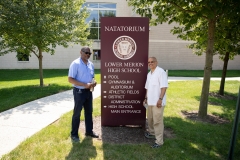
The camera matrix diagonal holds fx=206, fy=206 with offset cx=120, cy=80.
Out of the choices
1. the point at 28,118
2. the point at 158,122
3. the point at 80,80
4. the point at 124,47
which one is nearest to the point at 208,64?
the point at 124,47

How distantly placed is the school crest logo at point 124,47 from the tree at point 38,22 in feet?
18.1

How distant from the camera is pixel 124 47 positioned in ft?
16.1

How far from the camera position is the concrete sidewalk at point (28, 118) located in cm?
437

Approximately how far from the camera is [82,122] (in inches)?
219

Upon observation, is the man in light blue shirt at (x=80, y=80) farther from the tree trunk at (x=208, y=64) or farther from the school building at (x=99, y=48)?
the school building at (x=99, y=48)

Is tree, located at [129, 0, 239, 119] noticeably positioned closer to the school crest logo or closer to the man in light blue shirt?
the school crest logo

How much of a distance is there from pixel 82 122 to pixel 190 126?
113 inches

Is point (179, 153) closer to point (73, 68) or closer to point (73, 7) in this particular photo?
point (73, 68)

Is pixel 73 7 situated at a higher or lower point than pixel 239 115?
higher

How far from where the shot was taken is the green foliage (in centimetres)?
891

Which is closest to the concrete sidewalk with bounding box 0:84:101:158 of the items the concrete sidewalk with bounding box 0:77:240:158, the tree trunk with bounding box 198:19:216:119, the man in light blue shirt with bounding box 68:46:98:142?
the concrete sidewalk with bounding box 0:77:240:158

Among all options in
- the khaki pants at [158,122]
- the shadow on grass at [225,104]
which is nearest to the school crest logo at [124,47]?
the khaki pants at [158,122]

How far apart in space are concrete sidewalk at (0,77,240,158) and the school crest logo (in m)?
2.60

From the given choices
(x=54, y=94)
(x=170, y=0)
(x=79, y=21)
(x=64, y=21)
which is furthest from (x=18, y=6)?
(x=170, y=0)
